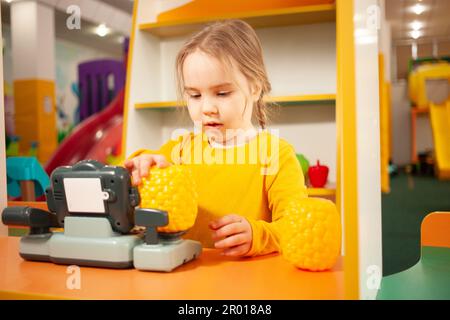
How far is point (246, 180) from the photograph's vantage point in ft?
2.91

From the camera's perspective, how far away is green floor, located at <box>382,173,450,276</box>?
224cm

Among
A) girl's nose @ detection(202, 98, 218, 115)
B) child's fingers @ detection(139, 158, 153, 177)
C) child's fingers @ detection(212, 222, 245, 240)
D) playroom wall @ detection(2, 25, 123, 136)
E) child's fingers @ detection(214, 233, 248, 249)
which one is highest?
playroom wall @ detection(2, 25, 123, 136)

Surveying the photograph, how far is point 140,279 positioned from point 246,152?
1.36 feet

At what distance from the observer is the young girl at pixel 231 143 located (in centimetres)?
76

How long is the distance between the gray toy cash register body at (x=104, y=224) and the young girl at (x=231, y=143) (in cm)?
16

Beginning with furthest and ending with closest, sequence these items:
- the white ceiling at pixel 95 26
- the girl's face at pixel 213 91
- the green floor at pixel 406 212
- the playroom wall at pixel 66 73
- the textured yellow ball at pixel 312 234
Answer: the playroom wall at pixel 66 73
the white ceiling at pixel 95 26
the green floor at pixel 406 212
the girl's face at pixel 213 91
the textured yellow ball at pixel 312 234

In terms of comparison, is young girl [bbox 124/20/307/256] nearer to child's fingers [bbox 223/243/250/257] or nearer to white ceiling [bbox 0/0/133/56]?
child's fingers [bbox 223/243/250/257]

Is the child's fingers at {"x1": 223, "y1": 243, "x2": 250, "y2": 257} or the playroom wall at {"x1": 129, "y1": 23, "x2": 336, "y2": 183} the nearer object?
the child's fingers at {"x1": 223, "y1": 243, "x2": 250, "y2": 257}

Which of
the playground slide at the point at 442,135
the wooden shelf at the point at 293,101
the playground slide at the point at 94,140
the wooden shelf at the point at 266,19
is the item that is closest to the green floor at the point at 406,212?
the playground slide at the point at 442,135

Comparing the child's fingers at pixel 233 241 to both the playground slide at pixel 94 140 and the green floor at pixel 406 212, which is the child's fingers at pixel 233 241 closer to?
the green floor at pixel 406 212

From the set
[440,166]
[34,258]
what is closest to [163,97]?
[34,258]

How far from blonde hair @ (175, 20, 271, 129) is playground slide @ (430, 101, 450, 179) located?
4914mm

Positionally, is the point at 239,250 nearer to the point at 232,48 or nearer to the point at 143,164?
the point at 143,164

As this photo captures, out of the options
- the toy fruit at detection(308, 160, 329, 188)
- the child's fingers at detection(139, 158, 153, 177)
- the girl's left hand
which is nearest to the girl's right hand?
the child's fingers at detection(139, 158, 153, 177)
